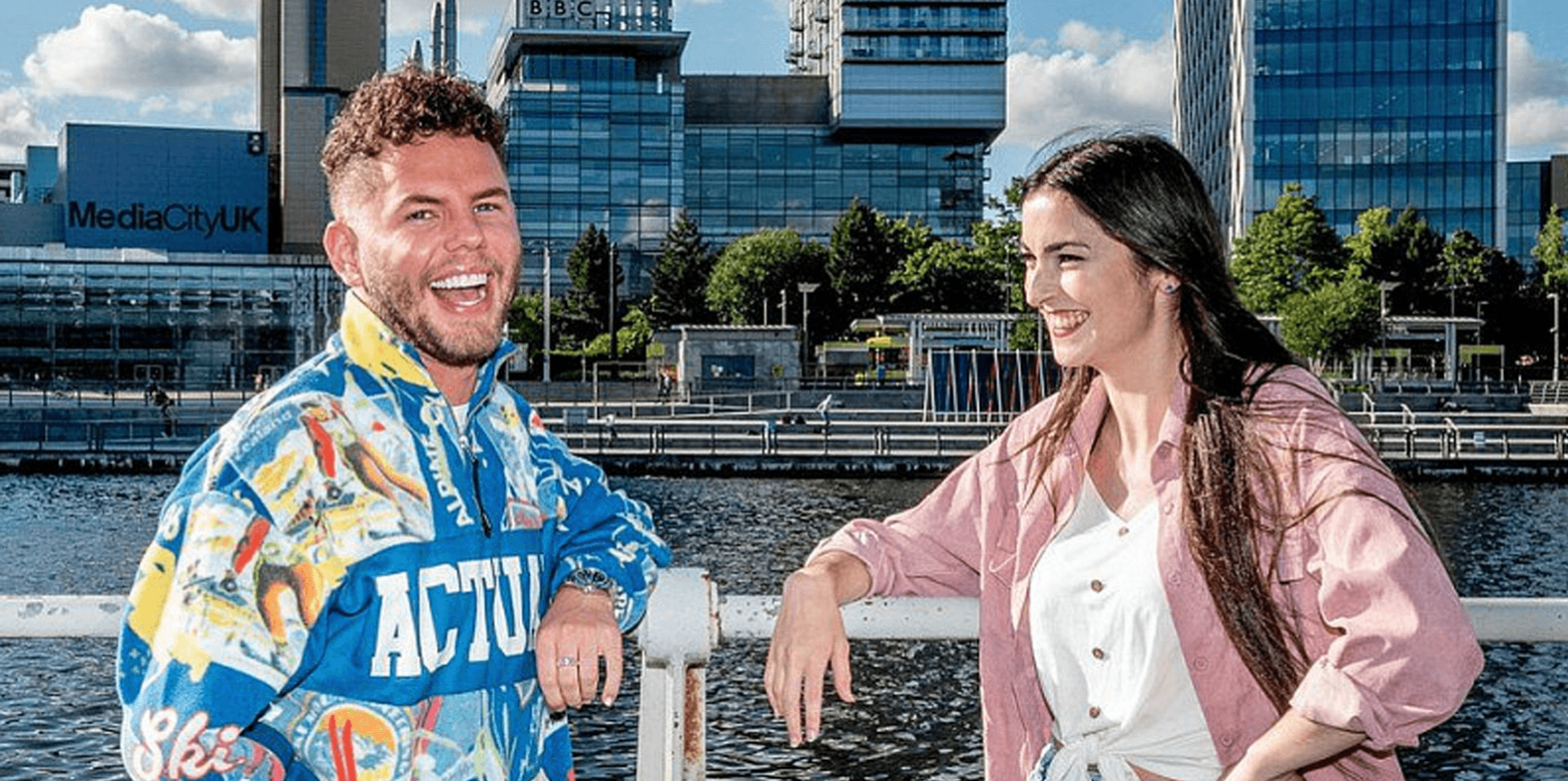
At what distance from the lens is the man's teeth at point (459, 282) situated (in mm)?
2303

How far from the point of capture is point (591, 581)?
2.34 metres

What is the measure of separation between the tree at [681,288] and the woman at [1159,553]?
9200 cm

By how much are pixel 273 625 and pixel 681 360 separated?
179 ft

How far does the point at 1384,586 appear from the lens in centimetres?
200

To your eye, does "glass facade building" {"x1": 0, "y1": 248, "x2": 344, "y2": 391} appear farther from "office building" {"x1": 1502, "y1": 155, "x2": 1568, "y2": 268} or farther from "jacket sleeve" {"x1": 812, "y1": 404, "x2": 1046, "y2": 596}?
"office building" {"x1": 1502, "y1": 155, "x2": 1568, "y2": 268}

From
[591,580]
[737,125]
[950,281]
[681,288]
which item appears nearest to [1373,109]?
[950,281]

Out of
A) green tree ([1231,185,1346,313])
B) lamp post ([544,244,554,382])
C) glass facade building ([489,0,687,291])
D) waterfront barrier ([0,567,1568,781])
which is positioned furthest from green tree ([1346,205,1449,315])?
waterfront barrier ([0,567,1568,781])

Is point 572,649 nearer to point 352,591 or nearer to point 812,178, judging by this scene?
point 352,591

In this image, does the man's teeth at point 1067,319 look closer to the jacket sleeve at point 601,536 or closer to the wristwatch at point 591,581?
the jacket sleeve at point 601,536

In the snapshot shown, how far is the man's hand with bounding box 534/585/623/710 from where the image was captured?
2.21 meters

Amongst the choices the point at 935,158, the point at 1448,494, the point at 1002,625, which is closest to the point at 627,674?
the point at 1002,625

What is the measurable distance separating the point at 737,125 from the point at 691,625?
12878cm

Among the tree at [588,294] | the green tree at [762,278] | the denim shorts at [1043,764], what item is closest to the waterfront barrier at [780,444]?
the denim shorts at [1043,764]

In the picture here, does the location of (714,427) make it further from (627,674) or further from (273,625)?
(273,625)
